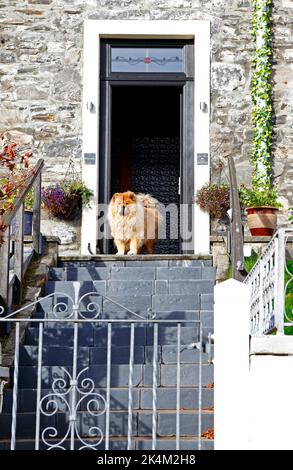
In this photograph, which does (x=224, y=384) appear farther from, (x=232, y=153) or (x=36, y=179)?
(x=232, y=153)

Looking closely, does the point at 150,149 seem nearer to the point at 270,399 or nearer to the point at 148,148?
the point at 148,148

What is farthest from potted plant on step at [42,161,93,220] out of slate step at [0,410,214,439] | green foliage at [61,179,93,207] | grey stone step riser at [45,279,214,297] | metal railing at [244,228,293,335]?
slate step at [0,410,214,439]

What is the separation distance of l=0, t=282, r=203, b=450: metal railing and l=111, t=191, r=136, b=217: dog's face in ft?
5.87

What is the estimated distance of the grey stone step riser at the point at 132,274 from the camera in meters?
7.51

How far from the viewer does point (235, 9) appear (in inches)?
387

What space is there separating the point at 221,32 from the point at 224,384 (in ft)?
20.8

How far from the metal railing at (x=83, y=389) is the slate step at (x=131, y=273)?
472 mm

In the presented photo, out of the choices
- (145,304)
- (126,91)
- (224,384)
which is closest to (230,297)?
(224,384)

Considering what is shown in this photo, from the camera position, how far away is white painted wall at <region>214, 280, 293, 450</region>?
161 inches

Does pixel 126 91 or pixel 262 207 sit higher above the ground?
pixel 126 91

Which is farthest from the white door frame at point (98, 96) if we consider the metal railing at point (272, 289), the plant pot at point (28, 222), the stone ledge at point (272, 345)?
the stone ledge at point (272, 345)

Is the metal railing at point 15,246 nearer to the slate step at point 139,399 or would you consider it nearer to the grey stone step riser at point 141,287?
the grey stone step riser at point 141,287

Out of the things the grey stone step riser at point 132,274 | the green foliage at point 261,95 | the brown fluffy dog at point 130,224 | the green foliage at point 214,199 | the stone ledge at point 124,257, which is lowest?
the grey stone step riser at point 132,274

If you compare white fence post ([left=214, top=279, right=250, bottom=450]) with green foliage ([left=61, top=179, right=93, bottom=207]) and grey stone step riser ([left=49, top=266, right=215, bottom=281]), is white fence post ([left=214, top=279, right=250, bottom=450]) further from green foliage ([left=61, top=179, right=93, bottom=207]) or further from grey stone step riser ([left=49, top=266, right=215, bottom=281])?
green foliage ([left=61, top=179, right=93, bottom=207])
